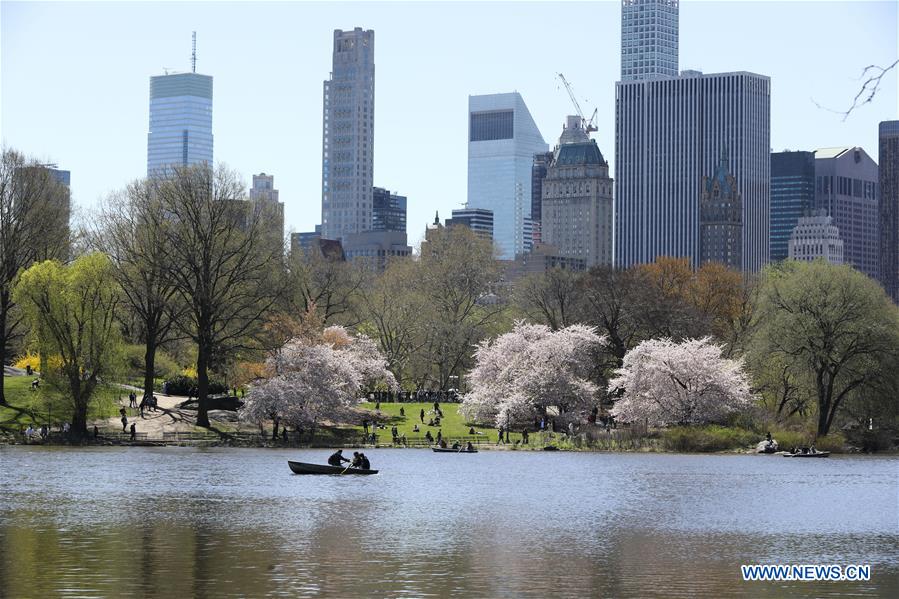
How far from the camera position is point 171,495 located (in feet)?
196

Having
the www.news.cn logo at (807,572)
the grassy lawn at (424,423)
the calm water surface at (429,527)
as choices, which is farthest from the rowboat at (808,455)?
the www.news.cn logo at (807,572)

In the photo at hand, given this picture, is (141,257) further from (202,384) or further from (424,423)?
(424,423)

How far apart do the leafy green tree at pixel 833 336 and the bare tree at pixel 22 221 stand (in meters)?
49.2

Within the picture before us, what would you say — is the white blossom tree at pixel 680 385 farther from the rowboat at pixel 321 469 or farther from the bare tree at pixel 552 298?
the rowboat at pixel 321 469

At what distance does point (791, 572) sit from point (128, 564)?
61.7ft

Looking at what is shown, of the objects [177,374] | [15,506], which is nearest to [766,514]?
[15,506]

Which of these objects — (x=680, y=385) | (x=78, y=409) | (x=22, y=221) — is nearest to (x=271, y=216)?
(x=22, y=221)

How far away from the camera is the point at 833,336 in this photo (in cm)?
9400

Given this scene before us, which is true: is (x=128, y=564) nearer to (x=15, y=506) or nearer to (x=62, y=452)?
(x=15, y=506)

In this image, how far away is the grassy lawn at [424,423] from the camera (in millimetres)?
98931

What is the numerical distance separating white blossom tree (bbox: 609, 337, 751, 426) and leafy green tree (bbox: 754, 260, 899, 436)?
3.09m

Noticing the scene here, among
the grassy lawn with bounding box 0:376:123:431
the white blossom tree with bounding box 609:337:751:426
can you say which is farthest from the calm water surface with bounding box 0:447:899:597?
the white blossom tree with bounding box 609:337:751:426

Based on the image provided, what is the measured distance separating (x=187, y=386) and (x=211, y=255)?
51.3ft

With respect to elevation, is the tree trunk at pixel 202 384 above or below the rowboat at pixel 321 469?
above
